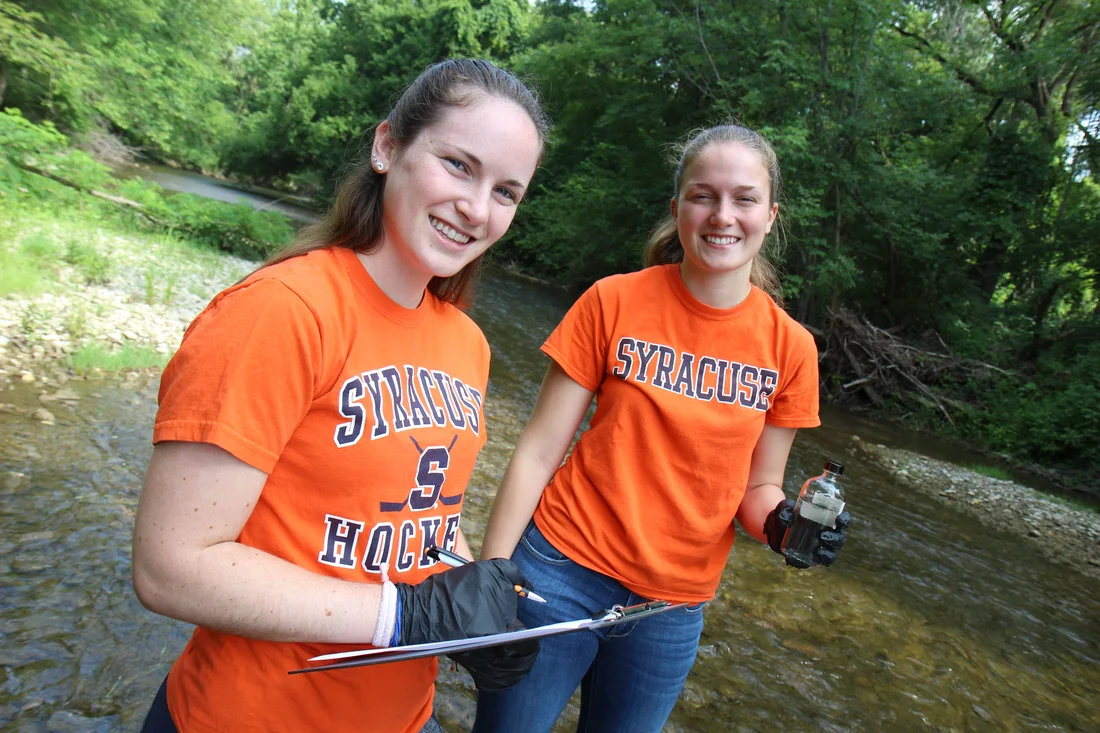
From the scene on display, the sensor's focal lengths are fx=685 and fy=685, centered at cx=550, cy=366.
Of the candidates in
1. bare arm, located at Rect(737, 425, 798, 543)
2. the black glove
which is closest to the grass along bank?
the black glove

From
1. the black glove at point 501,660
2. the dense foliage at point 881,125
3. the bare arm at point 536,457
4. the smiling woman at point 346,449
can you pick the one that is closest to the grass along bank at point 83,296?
the bare arm at point 536,457

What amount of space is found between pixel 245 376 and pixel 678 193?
1.53 metres

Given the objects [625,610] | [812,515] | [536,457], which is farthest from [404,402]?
[812,515]

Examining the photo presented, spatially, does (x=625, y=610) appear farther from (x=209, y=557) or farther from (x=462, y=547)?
(x=209, y=557)

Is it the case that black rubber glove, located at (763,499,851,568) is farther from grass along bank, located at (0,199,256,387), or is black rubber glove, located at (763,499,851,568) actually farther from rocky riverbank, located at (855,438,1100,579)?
rocky riverbank, located at (855,438,1100,579)

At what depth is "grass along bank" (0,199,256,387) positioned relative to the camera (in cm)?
575

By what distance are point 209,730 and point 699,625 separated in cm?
129

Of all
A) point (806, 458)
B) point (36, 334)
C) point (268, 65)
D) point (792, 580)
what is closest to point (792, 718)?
point (792, 580)

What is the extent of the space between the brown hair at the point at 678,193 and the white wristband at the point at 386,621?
1.52 meters

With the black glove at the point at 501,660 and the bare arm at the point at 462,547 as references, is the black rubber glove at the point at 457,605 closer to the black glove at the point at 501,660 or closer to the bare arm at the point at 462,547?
the black glove at the point at 501,660

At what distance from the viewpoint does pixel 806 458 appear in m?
9.03

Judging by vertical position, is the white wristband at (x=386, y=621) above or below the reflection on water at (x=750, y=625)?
above

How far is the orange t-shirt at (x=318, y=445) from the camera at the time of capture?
1.03 meters

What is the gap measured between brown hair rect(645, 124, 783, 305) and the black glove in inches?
54.1
